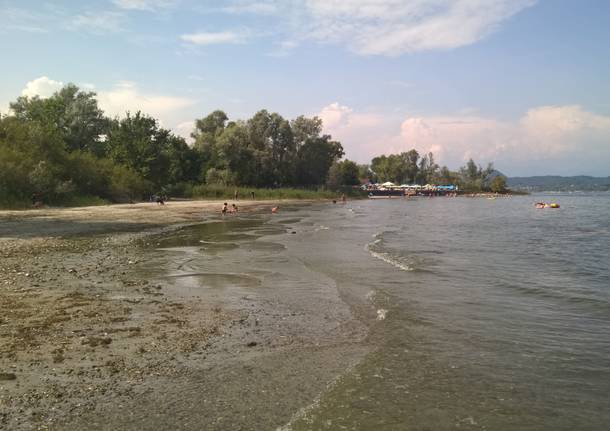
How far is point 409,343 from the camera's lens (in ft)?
31.1

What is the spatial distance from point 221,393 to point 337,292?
7.85 metres

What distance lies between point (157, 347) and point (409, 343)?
485 centimetres

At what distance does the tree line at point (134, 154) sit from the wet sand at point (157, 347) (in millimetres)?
31386

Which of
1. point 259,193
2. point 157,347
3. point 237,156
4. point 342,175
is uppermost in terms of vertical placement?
point 237,156

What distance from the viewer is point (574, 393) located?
283 inches

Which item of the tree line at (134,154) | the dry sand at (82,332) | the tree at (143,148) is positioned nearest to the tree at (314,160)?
the tree line at (134,154)

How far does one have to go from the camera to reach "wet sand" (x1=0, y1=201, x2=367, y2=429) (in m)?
6.16

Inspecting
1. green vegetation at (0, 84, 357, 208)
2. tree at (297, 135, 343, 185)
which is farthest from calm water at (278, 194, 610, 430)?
tree at (297, 135, 343, 185)

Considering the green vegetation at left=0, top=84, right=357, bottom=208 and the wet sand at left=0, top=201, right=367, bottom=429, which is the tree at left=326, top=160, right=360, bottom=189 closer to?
the green vegetation at left=0, top=84, right=357, bottom=208

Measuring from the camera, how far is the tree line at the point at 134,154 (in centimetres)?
4400

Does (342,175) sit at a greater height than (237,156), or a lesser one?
lesser

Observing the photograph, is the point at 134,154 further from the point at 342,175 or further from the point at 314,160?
the point at 342,175

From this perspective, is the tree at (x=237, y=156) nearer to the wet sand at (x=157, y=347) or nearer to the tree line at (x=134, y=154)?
the tree line at (x=134, y=154)

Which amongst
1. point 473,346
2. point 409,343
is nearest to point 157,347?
point 409,343
